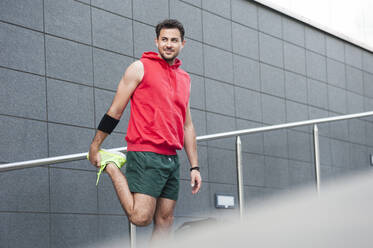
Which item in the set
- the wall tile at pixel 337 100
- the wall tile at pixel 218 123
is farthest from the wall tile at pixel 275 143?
the wall tile at pixel 337 100

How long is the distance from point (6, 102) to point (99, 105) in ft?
3.40

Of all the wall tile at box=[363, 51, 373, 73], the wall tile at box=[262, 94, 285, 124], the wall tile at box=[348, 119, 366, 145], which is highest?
the wall tile at box=[363, 51, 373, 73]

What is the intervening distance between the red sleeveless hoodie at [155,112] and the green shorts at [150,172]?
33 millimetres

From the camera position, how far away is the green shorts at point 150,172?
3.05 meters

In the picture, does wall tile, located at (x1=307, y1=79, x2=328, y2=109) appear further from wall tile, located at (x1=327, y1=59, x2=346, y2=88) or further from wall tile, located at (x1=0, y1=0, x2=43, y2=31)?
wall tile, located at (x1=0, y1=0, x2=43, y2=31)

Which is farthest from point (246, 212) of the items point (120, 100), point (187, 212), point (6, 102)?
point (6, 102)

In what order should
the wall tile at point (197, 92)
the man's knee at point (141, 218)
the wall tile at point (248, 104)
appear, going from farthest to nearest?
the wall tile at point (248, 104) → the wall tile at point (197, 92) → the man's knee at point (141, 218)

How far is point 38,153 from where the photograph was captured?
219 inches

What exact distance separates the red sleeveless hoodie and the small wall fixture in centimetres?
142

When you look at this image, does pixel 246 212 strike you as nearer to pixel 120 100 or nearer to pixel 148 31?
pixel 120 100

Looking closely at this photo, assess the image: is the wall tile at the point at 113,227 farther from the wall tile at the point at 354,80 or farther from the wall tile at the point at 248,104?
the wall tile at the point at 354,80

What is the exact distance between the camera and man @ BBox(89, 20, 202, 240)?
306 centimetres

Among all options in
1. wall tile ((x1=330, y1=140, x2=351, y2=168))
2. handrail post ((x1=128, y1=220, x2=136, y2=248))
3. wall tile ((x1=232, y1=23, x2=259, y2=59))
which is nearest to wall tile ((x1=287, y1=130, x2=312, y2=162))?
wall tile ((x1=330, y1=140, x2=351, y2=168))

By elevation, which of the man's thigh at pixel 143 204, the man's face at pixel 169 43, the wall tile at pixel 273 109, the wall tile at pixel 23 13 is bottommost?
the man's thigh at pixel 143 204
